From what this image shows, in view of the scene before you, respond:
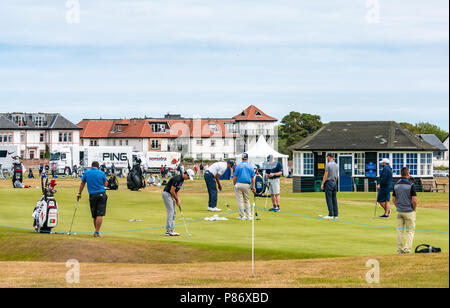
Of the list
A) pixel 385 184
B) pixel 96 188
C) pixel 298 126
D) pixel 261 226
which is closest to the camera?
pixel 96 188

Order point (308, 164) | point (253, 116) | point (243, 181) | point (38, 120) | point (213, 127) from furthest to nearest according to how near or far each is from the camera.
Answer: point (253, 116), point (213, 127), point (38, 120), point (308, 164), point (243, 181)

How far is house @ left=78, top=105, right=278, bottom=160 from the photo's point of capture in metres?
127

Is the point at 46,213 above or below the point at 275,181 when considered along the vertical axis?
below

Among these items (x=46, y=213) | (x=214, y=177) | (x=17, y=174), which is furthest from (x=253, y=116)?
(x=46, y=213)

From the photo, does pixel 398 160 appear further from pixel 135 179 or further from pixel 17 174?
pixel 17 174

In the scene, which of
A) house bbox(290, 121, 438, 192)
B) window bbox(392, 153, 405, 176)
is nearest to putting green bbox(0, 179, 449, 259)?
house bbox(290, 121, 438, 192)

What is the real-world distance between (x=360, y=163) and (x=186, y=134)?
2976 inches

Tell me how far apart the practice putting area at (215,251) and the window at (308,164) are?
2453 cm

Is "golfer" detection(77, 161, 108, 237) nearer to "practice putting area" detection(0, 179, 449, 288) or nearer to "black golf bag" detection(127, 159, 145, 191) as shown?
"practice putting area" detection(0, 179, 449, 288)

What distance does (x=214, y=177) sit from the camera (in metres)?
26.3

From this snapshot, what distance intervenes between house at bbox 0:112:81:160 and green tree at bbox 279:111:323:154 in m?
35.4

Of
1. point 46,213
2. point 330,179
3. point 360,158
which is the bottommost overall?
point 46,213

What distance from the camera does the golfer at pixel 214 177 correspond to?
25.9 metres
